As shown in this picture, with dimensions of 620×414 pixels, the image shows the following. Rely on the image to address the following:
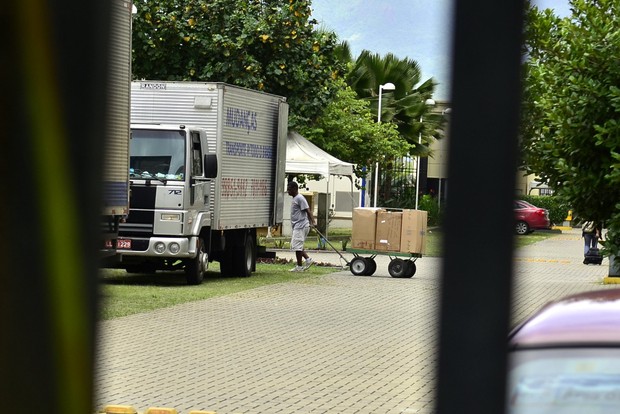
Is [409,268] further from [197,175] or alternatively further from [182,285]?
[197,175]

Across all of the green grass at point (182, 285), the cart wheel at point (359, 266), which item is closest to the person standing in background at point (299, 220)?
the green grass at point (182, 285)

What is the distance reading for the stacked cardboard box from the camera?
730 inches

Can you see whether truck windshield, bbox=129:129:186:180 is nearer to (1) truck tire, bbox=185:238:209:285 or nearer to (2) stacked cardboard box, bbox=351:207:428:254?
(1) truck tire, bbox=185:238:209:285

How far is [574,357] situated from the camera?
198cm

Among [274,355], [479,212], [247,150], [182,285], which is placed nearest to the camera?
[479,212]

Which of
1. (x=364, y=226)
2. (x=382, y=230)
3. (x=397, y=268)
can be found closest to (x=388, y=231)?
(x=382, y=230)

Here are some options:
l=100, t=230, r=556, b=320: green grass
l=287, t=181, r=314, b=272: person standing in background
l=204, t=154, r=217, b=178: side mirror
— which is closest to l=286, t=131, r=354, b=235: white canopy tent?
l=100, t=230, r=556, b=320: green grass

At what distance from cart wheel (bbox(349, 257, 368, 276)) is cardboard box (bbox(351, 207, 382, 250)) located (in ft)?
2.44

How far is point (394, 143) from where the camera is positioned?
32.0 metres

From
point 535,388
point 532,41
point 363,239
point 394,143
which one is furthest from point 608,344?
point 394,143

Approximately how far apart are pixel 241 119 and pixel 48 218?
17.2 metres

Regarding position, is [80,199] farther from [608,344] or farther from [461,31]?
[608,344]

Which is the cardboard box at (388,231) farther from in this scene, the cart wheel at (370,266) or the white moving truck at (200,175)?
the white moving truck at (200,175)

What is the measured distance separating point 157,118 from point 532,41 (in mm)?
16383
